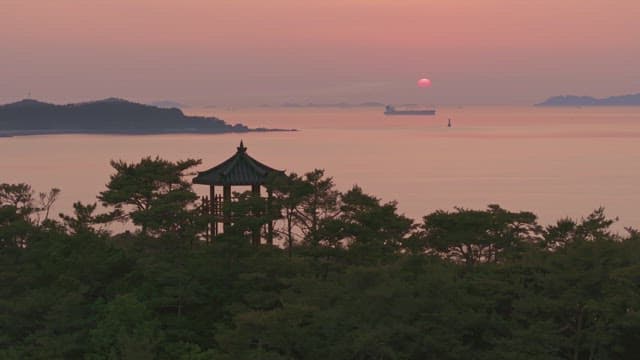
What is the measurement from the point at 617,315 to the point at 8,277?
19.2 meters

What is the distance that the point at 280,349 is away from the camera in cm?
2020

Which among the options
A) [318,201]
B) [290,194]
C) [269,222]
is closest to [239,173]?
[269,222]

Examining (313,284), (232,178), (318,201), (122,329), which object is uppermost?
(232,178)

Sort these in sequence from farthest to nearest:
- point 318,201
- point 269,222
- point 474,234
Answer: point 269,222 → point 318,201 → point 474,234

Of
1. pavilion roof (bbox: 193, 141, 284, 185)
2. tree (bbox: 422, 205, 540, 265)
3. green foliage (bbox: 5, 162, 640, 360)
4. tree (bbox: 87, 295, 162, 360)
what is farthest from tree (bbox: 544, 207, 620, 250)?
tree (bbox: 87, 295, 162, 360)

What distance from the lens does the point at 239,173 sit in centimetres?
2966

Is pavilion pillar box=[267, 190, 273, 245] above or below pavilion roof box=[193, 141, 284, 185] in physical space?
below

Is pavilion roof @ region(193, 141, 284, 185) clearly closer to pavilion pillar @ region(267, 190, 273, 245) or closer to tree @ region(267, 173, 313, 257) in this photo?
pavilion pillar @ region(267, 190, 273, 245)

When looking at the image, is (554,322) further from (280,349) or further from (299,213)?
(299,213)

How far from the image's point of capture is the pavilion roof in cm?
2934

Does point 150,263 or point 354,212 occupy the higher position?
point 354,212

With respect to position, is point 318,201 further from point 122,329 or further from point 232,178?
point 122,329

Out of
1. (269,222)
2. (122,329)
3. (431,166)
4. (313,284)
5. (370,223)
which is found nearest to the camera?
(122,329)

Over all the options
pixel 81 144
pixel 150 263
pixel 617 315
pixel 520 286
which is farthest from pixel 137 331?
pixel 81 144
